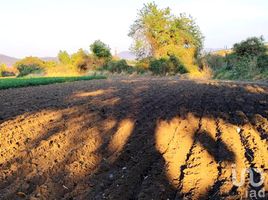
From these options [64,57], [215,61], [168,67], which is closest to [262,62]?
[215,61]

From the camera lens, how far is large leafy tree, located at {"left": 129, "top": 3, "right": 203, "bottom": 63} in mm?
41062

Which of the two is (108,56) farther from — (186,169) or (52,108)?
(186,169)

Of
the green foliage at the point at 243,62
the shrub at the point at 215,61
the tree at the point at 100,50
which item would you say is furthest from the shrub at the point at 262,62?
the tree at the point at 100,50

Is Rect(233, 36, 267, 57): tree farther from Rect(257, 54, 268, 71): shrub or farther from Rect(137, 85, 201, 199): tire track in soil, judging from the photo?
Rect(137, 85, 201, 199): tire track in soil

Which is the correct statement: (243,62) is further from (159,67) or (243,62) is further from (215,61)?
(159,67)

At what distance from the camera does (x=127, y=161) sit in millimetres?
5898

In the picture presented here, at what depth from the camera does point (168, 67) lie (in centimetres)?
3189

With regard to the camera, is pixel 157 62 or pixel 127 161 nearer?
pixel 127 161

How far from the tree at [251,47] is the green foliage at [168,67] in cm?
448

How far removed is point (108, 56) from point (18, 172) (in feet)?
124

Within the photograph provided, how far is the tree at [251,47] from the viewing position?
26906 millimetres

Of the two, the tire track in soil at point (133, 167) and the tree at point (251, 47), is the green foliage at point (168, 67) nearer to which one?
the tree at point (251, 47)

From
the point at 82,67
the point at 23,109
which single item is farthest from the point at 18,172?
the point at 82,67

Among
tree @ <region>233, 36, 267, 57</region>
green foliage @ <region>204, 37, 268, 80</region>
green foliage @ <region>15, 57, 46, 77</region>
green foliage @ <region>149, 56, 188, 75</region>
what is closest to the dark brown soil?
green foliage @ <region>204, 37, 268, 80</region>
